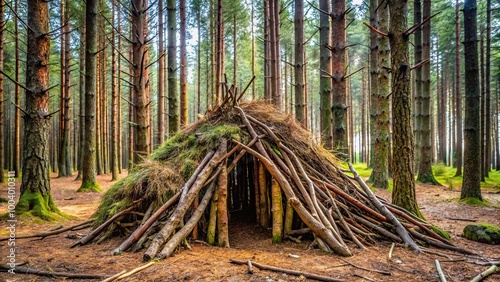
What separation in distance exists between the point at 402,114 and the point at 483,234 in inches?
85.4

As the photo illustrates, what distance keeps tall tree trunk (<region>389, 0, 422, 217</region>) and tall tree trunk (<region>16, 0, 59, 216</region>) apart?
6.65 m

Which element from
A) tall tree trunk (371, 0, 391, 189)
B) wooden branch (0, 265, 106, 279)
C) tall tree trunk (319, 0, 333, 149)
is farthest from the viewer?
tall tree trunk (371, 0, 391, 189)

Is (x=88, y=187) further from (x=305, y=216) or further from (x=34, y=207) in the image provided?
(x=305, y=216)

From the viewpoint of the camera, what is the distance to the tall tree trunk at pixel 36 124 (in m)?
5.72

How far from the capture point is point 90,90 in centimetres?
966

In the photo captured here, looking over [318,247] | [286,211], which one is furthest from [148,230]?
[318,247]

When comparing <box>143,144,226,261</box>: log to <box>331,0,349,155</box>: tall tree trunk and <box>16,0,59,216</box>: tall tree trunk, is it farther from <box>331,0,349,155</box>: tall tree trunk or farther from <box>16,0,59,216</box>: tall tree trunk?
<box>16,0,59,216</box>: tall tree trunk

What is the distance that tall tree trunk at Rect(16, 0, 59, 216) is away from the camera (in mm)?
5723

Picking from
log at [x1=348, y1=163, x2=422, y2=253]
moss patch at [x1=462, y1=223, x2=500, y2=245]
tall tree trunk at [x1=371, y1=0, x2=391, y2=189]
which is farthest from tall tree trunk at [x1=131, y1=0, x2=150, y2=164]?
tall tree trunk at [x1=371, y1=0, x2=391, y2=189]

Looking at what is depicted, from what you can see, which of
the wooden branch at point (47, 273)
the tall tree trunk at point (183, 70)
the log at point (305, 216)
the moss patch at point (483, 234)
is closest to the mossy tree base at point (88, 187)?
the tall tree trunk at point (183, 70)

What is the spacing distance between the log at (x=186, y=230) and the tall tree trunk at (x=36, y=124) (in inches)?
147

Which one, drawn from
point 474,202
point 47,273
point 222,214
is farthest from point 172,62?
point 474,202

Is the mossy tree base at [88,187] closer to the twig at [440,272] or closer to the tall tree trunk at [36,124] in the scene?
the tall tree trunk at [36,124]

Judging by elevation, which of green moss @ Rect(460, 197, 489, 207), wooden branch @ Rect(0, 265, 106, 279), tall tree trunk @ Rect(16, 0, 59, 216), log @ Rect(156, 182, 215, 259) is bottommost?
green moss @ Rect(460, 197, 489, 207)
